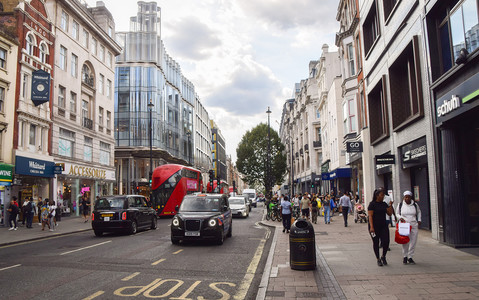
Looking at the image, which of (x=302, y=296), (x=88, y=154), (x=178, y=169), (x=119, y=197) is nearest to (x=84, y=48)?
(x=88, y=154)

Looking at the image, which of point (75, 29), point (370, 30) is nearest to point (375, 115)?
point (370, 30)

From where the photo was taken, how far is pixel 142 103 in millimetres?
49844

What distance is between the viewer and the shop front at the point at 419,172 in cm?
1391

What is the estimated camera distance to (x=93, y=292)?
6.66m

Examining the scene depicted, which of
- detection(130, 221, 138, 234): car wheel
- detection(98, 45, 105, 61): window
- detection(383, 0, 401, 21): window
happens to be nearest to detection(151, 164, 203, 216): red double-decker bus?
detection(130, 221, 138, 234): car wheel

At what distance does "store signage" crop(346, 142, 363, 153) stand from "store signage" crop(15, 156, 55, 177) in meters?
19.6

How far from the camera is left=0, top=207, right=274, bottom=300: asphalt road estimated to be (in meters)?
6.68

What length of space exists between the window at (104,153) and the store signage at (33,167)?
30.3ft

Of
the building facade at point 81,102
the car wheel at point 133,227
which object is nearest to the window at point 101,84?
the building facade at point 81,102

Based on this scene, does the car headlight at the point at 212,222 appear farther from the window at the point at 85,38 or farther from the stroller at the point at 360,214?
the window at the point at 85,38

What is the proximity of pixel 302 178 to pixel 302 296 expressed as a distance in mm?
55739

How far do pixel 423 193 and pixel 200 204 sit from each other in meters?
8.66

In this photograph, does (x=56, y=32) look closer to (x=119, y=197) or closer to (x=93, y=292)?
(x=119, y=197)

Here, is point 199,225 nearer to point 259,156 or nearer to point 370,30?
point 370,30
